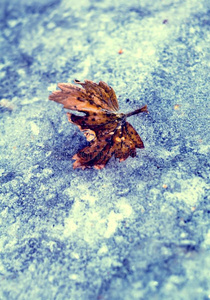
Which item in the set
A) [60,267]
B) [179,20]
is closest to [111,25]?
[179,20]

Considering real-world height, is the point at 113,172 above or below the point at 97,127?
below

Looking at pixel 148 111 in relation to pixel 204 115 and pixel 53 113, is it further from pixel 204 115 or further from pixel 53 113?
pixel 53 113

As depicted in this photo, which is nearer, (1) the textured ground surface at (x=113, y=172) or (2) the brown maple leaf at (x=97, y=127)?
(1) the textured ground surface at (x=113, y=172)

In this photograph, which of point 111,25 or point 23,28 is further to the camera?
point 23,28

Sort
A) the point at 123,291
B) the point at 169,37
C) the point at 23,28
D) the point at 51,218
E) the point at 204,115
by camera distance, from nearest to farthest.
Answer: the point at 123,291 < the point at 51,218 < the point at 204,115 < the point at 169,37 < the point at 23,28

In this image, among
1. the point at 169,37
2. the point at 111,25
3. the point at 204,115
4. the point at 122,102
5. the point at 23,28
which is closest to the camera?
the point at 204,115

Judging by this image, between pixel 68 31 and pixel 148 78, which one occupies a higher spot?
pixel 68 31
